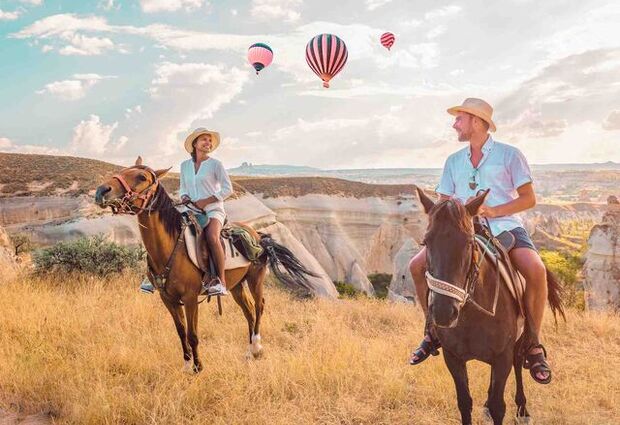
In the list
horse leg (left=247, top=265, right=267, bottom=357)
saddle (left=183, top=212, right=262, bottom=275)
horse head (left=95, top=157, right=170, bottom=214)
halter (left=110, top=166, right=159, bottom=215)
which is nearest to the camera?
horse head (left=95, top=157, right=170, bottom=214)

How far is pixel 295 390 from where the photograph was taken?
18.5ft

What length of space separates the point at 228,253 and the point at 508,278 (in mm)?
3921

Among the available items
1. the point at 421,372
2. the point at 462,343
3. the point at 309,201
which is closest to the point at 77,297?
the point at 421,372

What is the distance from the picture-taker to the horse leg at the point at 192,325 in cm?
600

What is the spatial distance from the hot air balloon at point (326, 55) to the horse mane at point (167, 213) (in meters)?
Result: 22.9

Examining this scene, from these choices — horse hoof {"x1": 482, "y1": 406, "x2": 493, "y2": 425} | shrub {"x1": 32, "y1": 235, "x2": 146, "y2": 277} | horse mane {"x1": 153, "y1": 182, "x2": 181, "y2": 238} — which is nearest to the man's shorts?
horse hoof {"x1": 482, "y1": 406, "x2": 493, "y2": 425}

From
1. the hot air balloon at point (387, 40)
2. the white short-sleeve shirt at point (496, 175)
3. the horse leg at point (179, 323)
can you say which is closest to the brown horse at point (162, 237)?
the horse leg at point (179, 323)

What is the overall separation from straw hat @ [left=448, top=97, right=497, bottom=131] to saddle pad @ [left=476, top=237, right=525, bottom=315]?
1111 mm

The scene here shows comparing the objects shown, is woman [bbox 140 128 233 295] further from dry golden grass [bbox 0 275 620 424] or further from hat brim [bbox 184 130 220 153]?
dry golden grass [bbox 0 275 620 424]

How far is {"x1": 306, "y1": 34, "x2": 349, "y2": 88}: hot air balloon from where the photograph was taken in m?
27.2

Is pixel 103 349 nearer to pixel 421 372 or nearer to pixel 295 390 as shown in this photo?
pixel 295 390

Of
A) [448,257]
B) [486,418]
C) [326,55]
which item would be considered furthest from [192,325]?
[326,55]

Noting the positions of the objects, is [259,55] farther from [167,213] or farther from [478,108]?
[478,108]

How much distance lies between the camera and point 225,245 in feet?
22.0
